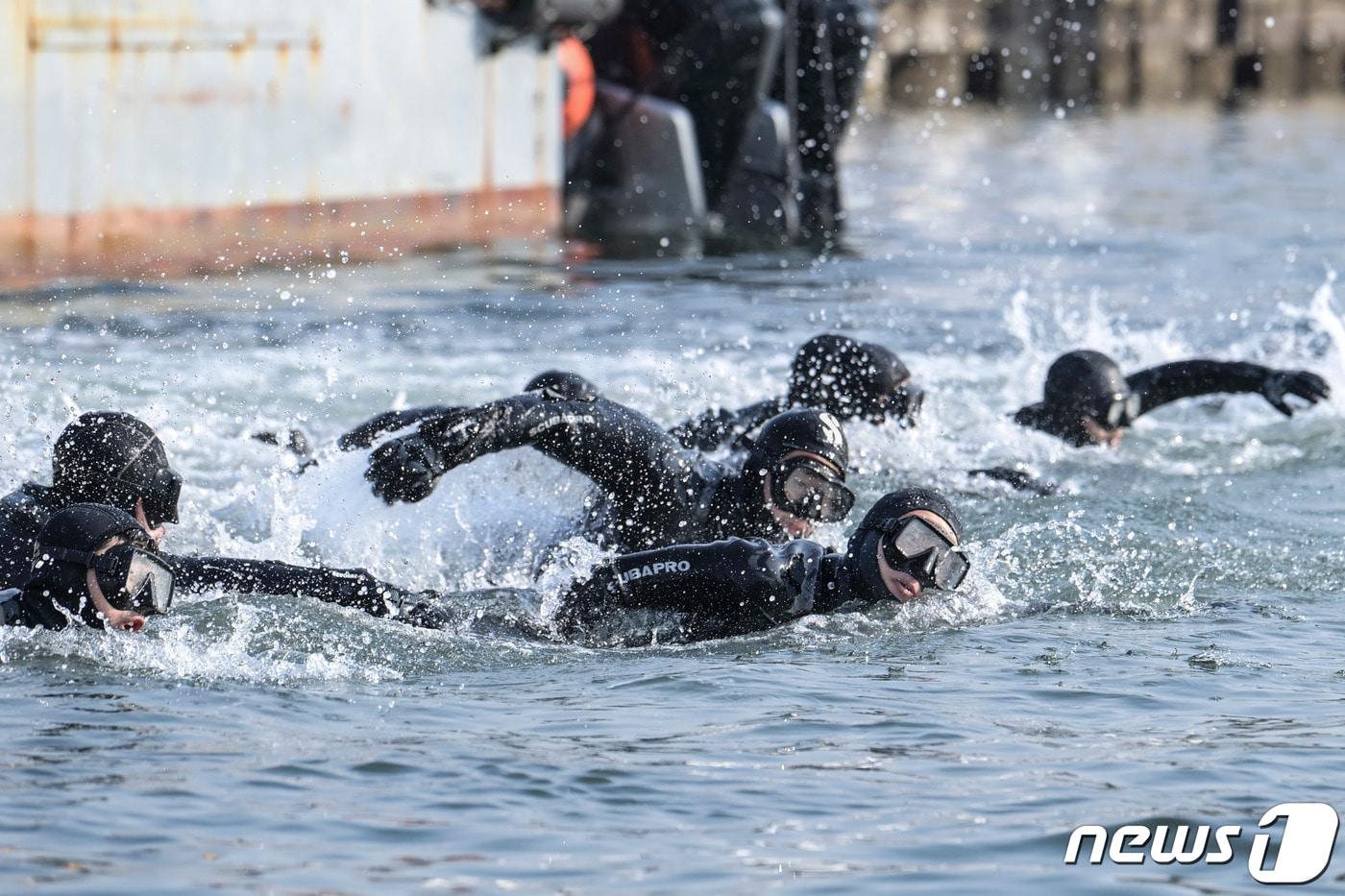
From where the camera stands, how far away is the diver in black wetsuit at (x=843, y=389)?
10180 millimetres

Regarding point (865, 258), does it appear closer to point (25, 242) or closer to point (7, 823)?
point (25, 242)

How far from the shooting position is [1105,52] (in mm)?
47781

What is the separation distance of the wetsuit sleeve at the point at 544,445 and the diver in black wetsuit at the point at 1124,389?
3.46 metres

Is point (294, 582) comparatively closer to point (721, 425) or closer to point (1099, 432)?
Result: point (721, 425)

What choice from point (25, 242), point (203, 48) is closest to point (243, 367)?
point (25, 242)

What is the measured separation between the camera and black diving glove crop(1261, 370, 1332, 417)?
413 inches

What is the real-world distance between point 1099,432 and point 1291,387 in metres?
0.95

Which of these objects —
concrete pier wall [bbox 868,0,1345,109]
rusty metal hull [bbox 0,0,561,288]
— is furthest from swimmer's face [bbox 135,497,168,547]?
concrete pier wall [bbox 868,0,1345,109]

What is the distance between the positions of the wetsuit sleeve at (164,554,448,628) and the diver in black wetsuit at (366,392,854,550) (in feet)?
1.98

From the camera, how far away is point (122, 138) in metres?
15.7

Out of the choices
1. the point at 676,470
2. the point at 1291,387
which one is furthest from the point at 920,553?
the point at 1291,387

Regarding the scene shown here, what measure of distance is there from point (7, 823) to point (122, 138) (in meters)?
11.0

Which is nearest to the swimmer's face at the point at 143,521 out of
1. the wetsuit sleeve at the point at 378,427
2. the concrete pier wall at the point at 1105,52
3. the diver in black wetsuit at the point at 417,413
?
the diver in black wetsuit at the point at 417,413
